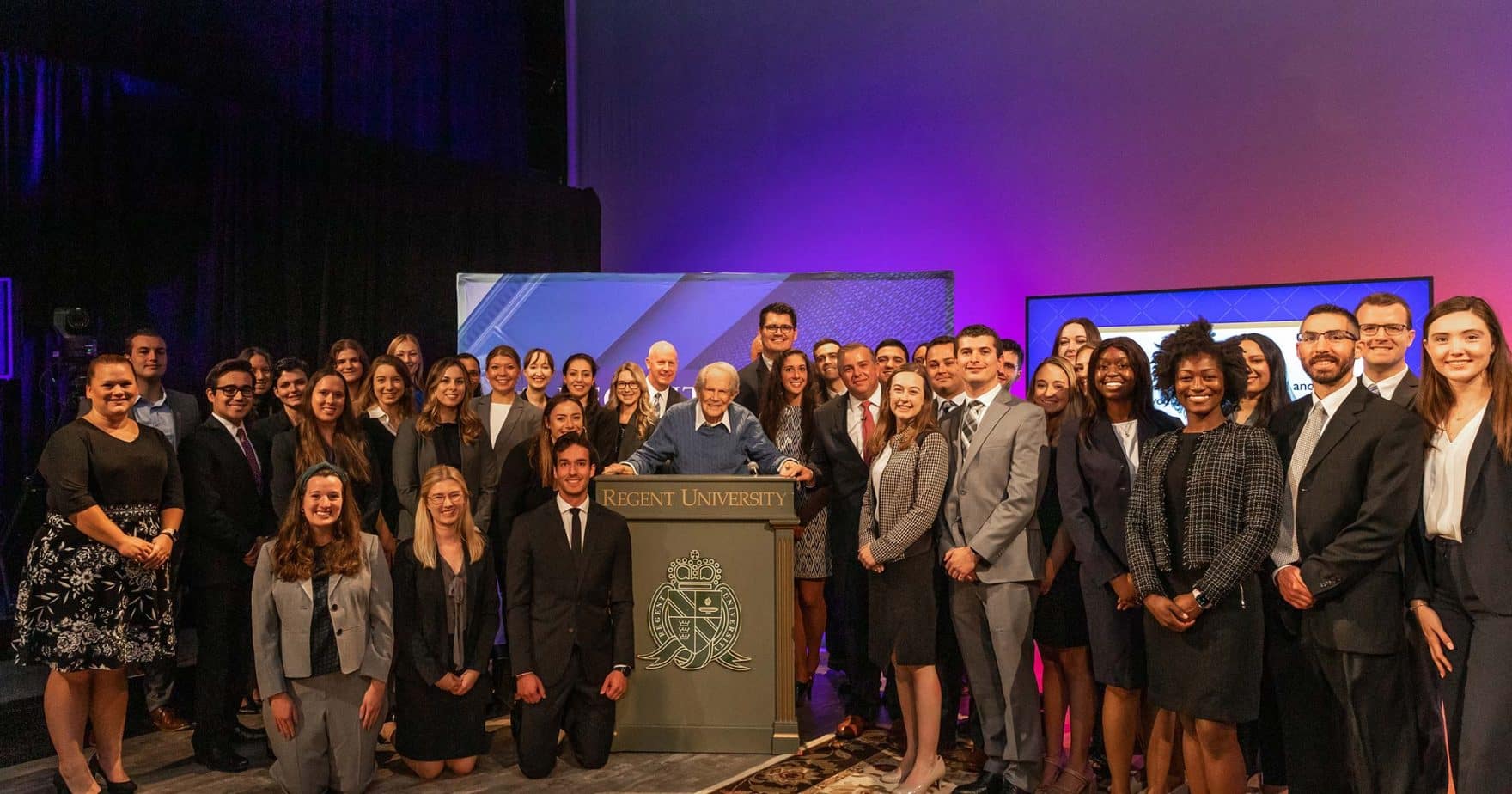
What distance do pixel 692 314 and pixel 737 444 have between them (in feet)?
11.4

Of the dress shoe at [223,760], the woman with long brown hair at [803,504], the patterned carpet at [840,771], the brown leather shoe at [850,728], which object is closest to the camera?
the patterned carpet at [840,771]

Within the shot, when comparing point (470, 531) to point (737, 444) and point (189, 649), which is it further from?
point (189, 649)

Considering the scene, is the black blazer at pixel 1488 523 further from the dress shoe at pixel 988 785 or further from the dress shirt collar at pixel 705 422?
the dress shirt collar at pixel 705 422

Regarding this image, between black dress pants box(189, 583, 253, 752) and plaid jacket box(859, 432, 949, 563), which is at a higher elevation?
plaid jacket box(859, 432, 949, 563)

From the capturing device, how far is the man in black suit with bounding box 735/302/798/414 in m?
5.60

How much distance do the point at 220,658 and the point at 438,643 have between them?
3.16ft

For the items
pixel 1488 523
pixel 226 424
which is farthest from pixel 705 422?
pixel 1488 523

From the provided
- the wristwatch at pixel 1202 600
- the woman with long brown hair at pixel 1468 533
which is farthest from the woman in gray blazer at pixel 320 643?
the woman with long brown hair at pixel 1468 533

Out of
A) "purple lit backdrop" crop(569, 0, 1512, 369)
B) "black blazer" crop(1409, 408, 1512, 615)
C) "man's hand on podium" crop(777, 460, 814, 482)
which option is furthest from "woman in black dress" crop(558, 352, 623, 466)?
"purple lit backdrop" crop(569, 0, 1512, 369)

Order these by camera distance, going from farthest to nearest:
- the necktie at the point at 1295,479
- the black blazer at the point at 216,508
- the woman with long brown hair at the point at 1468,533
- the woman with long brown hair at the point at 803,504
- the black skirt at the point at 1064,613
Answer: the woman with long brown hair at the point at 803,504 → the black blazer at the point at 216,508 → the black skirt at the point at 1064,613 → the necktie at the point at 1295,479 → the woman with long brown hair at the point at 1468,533

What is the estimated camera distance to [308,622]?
4.05m

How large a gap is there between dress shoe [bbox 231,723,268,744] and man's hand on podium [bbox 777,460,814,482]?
246cm

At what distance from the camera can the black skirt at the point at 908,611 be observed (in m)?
4.05

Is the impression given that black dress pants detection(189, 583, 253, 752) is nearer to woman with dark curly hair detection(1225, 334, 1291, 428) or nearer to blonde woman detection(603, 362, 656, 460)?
blonde woman detection(603, 362, 656, 460)
